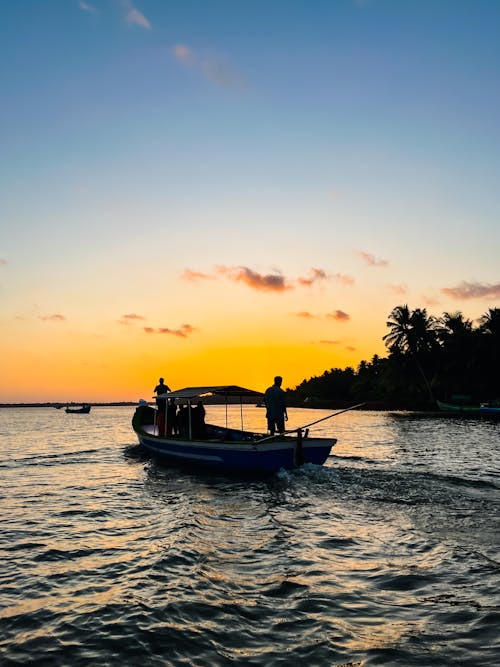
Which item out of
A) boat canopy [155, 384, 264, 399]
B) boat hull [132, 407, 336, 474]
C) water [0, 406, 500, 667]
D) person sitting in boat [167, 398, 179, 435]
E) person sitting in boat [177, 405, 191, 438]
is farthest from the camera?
person sitting in boat [167, 398, 179, 435]

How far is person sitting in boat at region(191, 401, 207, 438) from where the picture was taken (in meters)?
21.9

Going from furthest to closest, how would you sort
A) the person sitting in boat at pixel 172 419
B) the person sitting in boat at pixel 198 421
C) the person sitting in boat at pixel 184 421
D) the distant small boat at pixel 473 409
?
the distant small boat at pixel 473 409
the person sitting in boat at pixel 172 419
the person sitting in boat at pixel 184 421
the person sitting in boat at pixel 198 421

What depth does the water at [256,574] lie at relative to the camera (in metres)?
5.44

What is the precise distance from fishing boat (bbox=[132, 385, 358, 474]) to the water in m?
0.75

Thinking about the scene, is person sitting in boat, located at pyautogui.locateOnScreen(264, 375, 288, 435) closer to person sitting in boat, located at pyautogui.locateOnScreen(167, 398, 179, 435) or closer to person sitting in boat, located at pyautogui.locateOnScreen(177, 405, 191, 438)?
person sitting in boat, located at pyautogui.locateOnScreen(177, 405, 191, 438)

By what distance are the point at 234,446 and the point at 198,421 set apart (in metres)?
5.16

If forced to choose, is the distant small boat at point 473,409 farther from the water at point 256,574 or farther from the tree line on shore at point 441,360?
the water at point 256,574

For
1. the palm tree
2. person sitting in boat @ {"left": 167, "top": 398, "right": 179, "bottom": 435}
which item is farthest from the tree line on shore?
person sitting in boat @ {"left": 167, "top": 398, "right": 179, "bottom": 435}

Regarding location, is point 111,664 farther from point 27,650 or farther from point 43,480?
point 43,480

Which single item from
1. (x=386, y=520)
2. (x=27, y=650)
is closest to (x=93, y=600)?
(x=27, y=650)

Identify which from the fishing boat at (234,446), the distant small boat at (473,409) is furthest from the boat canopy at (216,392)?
the distant small boat at (473,409)

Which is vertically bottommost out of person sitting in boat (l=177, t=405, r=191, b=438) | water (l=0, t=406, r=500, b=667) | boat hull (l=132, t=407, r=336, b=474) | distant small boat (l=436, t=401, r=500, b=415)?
distant small boat (l=436, t=401, r=500, b=415)

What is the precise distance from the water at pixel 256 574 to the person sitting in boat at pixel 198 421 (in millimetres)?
5730

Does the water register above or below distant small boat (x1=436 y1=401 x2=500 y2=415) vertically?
above
